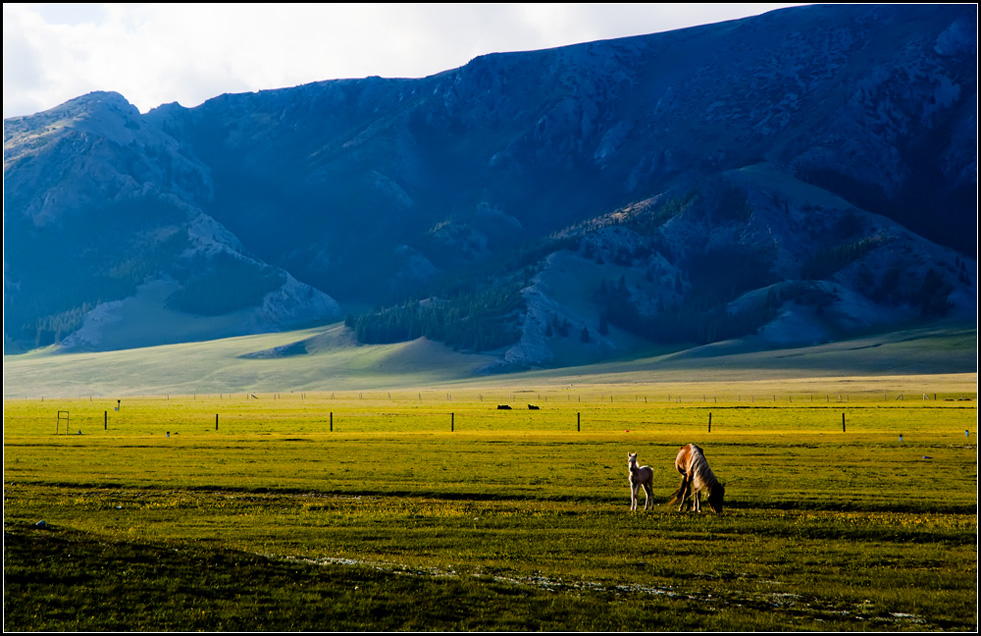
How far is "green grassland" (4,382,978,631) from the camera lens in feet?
63.4

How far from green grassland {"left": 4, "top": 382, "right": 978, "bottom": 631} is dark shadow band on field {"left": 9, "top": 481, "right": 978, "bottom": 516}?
137mm

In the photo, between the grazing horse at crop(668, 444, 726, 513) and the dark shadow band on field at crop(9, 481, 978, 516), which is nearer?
the grazing horse at crop(668, 444, 726, 513)

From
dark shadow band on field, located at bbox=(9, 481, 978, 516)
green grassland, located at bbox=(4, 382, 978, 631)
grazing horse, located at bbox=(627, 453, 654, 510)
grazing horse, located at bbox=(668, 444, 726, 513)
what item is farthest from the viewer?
dark shadow band on field, located at bbox=(9, 481, 978, 516)

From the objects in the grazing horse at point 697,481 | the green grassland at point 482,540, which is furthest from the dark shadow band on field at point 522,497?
the grazing horse at point 697,481

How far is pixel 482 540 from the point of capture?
28.0 meters

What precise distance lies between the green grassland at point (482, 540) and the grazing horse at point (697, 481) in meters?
0.69

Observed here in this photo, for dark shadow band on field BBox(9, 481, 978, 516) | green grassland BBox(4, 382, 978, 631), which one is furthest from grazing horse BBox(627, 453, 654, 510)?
dark shadow band on field BBox(9, 481, 978, 516)

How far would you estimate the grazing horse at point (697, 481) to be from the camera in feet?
106

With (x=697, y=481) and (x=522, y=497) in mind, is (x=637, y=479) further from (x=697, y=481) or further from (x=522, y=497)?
(x=522, y=497)

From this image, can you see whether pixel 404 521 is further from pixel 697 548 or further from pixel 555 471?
pixel 555 471

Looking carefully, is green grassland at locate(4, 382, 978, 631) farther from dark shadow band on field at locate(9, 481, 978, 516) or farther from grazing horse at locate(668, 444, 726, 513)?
grazing horse at locate(668, 444, 726, 513)

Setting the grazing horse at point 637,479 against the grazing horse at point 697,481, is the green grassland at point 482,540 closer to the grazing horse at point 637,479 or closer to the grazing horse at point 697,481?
the grazing horse at point 697,481

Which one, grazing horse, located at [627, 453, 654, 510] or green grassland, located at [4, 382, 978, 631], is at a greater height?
grazing horse, located at [627, 453, 654, 510]

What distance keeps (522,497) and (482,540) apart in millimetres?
10148
